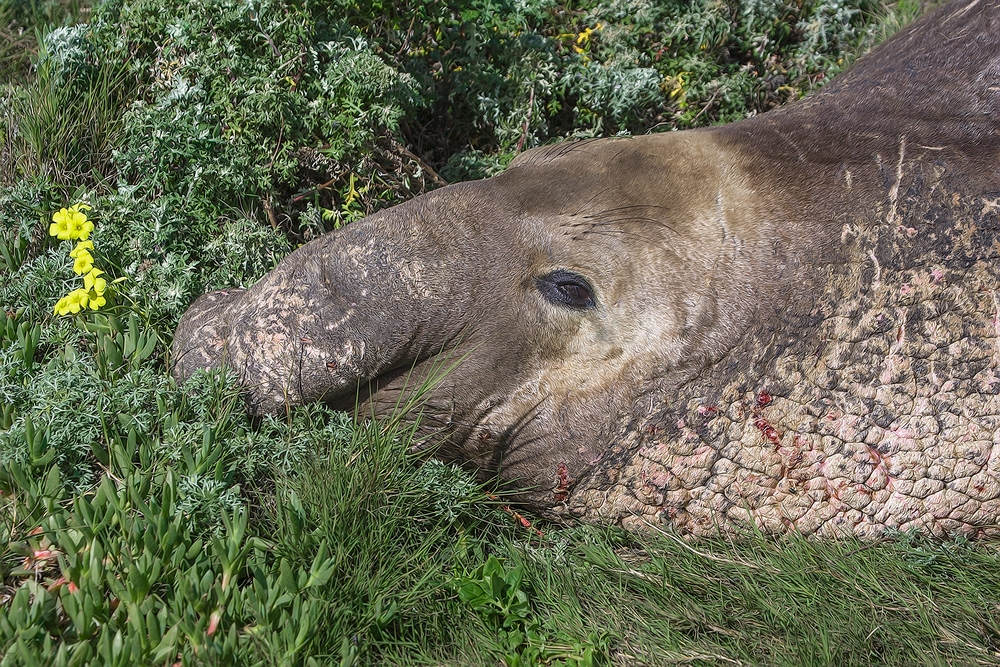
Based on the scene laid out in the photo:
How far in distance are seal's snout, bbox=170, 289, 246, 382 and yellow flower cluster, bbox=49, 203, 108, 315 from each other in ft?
0.94

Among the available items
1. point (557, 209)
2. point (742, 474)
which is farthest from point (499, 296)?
point (742, 474)

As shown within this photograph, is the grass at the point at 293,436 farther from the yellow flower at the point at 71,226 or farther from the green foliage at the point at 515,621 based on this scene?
the yellow flower at the point at 71,226

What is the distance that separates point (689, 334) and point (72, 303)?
2074 mm

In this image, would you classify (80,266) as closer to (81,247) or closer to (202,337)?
(81,247)

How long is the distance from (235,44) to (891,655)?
325 cm

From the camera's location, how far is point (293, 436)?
9.70 feet

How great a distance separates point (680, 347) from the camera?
286cm

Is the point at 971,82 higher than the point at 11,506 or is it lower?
higher

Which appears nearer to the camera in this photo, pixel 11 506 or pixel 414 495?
pixel 11 506

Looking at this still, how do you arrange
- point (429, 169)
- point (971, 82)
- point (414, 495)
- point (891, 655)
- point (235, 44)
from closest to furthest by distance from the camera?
point (891, 655)
point (414, 495)
point (971, 82)
point (235, 44)
point (429, 169)

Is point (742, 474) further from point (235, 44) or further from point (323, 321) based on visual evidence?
point (235, 44)

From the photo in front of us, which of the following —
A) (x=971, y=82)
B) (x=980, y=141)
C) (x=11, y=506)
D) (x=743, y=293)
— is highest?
(x=971, y=82)

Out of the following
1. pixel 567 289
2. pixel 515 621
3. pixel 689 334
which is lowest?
pixel 515 621

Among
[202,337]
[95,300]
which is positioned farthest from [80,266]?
[202,337]
